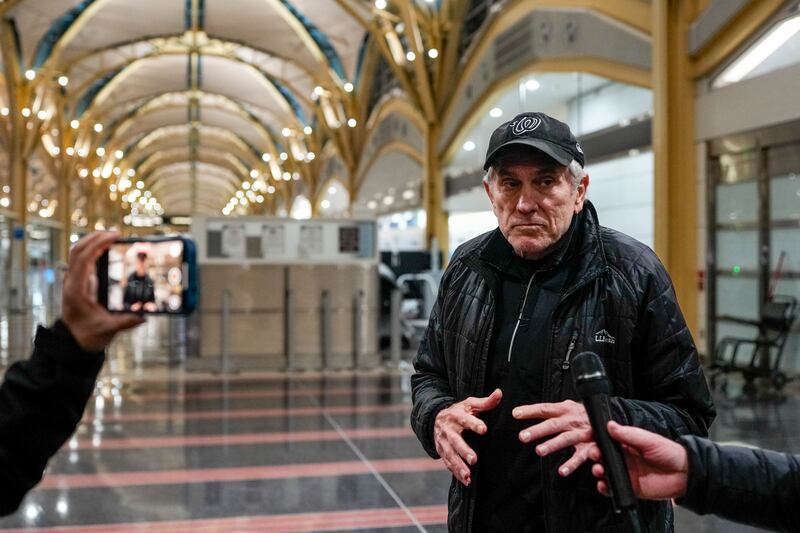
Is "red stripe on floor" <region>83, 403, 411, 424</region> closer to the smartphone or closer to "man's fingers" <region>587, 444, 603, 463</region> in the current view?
the smartphone

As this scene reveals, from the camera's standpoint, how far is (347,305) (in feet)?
43.2

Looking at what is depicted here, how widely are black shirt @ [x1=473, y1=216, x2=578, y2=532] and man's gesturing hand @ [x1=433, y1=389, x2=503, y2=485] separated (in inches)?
3.5

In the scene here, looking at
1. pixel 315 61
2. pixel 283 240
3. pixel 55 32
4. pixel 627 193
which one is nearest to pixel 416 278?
pixel 627 193

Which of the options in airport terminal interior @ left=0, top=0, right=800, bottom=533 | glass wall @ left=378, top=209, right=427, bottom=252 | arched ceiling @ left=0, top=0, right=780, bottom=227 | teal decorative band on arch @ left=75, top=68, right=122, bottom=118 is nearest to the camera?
airport terminal interior @ left=0, top=0, right=800, bottom=533

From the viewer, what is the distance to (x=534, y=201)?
2.35m

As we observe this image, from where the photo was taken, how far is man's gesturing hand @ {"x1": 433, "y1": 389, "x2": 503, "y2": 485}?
2166 millimetres

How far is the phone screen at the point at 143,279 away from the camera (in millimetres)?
1367

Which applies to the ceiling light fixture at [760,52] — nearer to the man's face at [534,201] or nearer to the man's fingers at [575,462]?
the man's face at [534,201]

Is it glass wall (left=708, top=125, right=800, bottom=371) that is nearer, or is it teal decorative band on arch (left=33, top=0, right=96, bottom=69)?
glass wall (left=708, top=125, right=800, bottom=371)

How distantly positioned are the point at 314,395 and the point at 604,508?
832 cm

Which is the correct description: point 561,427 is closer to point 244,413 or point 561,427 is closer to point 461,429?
point 461,429

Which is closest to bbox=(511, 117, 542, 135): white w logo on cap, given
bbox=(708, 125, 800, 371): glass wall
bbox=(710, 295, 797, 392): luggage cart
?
bbox=(710, 295, 797, 392): luggage cart

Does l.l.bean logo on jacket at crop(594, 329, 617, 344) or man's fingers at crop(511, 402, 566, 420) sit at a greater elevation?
l.l.bean logo on jacket at crop(594, 329, 617, 344)

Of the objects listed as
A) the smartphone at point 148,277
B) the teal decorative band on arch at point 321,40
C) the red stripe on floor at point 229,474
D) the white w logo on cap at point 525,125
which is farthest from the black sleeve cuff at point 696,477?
the teal decorative band on arch at point 321,40
